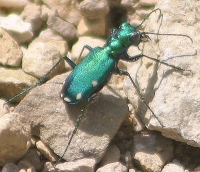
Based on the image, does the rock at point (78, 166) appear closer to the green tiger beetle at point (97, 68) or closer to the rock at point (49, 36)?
the green tiger beetle at point (97, 68)

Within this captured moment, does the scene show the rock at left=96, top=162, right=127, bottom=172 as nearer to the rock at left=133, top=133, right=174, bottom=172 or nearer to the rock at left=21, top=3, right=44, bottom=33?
the rock at left=133, top=133, right=174, bottom=172

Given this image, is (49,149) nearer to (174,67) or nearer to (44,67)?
(44,67)

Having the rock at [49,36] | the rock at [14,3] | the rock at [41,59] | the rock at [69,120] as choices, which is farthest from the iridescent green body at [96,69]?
the rock at [14,3]

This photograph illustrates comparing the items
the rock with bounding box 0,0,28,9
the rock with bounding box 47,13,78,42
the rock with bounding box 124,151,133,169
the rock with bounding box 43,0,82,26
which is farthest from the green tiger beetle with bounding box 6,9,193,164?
the rock with bounding box 0,0,28,9

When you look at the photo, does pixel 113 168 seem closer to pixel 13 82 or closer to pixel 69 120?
pixel 69 120

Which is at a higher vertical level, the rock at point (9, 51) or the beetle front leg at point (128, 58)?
the beetle front leg at point (128, 58)

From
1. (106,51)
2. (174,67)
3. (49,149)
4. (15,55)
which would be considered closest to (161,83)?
(174,67)

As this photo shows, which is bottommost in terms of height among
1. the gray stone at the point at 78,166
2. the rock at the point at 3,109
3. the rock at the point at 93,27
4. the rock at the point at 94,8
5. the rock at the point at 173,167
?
the rock at the point at 173,167
